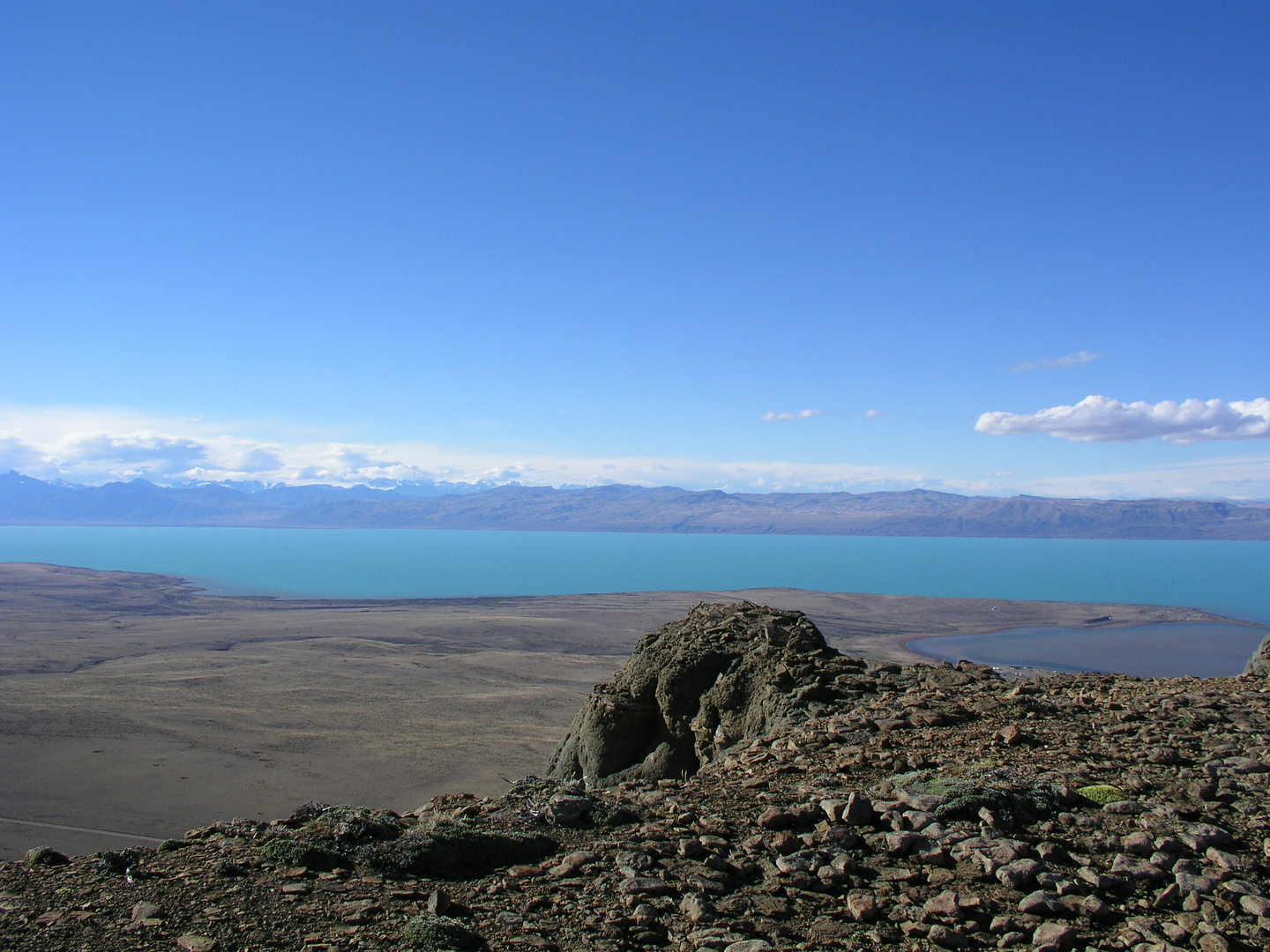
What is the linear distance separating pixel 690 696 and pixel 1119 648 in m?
65.8

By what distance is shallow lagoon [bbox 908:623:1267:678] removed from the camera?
56.9m

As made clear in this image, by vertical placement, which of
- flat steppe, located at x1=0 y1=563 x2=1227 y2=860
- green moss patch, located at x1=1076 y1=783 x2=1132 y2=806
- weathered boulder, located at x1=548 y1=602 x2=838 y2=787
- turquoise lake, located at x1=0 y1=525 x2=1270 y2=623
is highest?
green moss patch, located at x1=1076 y1=783 x2=1132 y2=806

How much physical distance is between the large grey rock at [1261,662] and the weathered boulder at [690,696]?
6.98m

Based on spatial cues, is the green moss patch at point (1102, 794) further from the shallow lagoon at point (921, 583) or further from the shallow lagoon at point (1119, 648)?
the shallow lagoon at point (921, 583)

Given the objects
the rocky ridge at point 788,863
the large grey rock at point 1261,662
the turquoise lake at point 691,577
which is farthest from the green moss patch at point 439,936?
the turquoise lake at point 691,577

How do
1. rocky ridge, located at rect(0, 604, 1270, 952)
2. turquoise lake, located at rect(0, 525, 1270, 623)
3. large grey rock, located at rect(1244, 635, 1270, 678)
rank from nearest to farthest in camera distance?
1. rocky ridge, located at rect(0, 604, 1270, 952)
2. large grey rock, located at rect(1244, 635, 1270, 678)
3. turquoise lake, located at rect(0, 525, 1270, 623)

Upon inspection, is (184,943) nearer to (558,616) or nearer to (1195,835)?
(1195,835)

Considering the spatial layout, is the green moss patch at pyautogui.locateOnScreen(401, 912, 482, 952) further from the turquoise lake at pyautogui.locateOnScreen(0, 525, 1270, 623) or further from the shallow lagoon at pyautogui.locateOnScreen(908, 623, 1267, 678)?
the turquoise lake at pyautogui.locateOnScreen(0, 525, 1270, 623)

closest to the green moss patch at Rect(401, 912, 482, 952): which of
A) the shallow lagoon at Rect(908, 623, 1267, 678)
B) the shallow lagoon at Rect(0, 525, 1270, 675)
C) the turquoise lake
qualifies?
the shallow lagoon at Rect(908, 623, 1267, 678)

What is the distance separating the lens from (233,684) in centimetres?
4481

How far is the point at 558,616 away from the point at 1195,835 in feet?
261

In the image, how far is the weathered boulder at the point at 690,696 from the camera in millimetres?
13570

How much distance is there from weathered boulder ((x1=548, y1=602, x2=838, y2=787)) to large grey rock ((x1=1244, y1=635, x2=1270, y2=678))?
6.98 m

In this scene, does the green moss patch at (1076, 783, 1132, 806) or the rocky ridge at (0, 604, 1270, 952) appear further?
the green moss patch at (1076, 783, 1132, 806)
